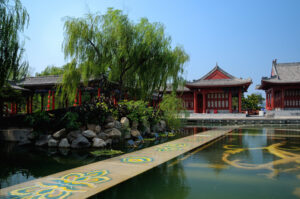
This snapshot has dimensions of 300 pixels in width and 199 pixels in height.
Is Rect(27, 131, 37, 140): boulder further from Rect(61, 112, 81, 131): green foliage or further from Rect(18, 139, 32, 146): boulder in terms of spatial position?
Rect(61, 112, 81, 131): green foliage

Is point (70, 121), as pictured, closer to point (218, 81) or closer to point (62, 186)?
point (62, 186)

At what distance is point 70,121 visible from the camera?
7812 mm

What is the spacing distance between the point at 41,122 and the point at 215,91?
22.5m

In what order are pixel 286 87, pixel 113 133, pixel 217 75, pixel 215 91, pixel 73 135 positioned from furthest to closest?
pixel 217 75 < pixel 215 91 < pixel 286 87 < pixel 113 133 < pixel 73 135

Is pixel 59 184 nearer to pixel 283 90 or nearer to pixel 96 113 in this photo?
pixel 96 113

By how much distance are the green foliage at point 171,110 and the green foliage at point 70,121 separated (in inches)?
194

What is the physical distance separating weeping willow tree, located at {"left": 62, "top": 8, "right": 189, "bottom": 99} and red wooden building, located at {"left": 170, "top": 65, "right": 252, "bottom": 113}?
48.8ft

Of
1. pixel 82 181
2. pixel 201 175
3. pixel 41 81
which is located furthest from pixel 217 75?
pixel 82 181

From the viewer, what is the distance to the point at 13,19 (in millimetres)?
5312

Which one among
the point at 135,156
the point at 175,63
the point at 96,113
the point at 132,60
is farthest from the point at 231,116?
the point at 135,156

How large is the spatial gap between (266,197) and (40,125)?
783cm

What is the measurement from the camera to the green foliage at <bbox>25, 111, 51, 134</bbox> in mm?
8195

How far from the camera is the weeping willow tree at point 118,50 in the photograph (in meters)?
10.0

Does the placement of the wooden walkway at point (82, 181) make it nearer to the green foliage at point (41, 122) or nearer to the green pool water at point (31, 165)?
the green pool water at point (31, 165)
